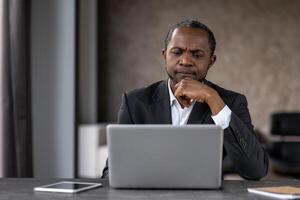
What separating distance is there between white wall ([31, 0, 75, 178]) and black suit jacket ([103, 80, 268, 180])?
1.80m

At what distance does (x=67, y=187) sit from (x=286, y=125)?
338 cm

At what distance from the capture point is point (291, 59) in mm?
5742

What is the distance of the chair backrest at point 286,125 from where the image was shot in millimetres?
4746

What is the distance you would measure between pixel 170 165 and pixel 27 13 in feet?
6.96

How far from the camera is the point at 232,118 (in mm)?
1833

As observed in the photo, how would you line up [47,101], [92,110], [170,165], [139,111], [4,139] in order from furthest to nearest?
[92,110] → [47,101] → [4,139] → [139,111] → [170,165]

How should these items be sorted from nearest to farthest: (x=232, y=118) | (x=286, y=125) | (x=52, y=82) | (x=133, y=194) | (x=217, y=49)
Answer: (x=133, y=194) < (x=232, y=118) < (x=52, y=82) < (x=286, y=125) < (x=217, y=49)

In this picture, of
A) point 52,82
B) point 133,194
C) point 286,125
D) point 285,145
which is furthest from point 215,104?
point 285,145

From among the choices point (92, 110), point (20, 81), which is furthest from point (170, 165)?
point (92, 110)

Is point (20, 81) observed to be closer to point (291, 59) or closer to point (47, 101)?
point (47, 101)

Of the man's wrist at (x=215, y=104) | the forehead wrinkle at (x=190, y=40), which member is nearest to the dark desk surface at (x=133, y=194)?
the man's wrist at (x=215, y=104)

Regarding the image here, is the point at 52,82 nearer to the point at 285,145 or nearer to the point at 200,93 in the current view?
the point at 200,93

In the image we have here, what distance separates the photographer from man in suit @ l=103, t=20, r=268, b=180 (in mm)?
1863

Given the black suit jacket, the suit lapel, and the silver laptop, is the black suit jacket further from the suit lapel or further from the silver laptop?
the silver laptop
